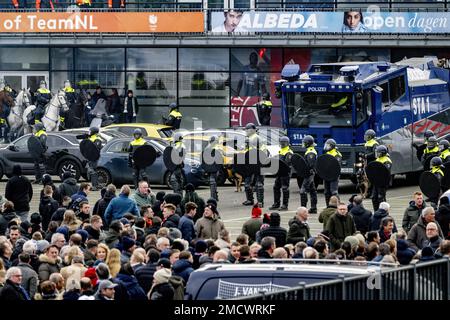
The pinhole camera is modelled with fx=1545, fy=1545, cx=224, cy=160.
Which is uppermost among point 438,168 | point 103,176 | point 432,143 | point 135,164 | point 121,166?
point 432,143

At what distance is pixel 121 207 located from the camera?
23.2 metres

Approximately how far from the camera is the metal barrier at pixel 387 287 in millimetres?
10914

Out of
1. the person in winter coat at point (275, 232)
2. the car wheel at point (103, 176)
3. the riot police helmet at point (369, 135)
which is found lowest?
the car wheel at point (103, 176)

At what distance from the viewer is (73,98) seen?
46312 mm

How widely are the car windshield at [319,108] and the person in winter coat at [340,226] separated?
14090 millimetres

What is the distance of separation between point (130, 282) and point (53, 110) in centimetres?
2907

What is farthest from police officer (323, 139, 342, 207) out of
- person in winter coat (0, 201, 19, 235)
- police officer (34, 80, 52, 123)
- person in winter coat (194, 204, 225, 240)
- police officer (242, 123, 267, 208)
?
police officer (34, 80, 52, 123)

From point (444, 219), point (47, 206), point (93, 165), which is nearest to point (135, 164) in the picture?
point (93, 165)

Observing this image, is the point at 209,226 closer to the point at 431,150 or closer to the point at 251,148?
the point at 251,148

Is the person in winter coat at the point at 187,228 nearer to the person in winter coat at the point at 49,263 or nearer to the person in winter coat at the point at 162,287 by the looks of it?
the person in winter coat at the point at 49,263

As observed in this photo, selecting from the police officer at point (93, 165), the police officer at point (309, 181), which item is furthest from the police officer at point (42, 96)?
the police officer at point (309, 181)
